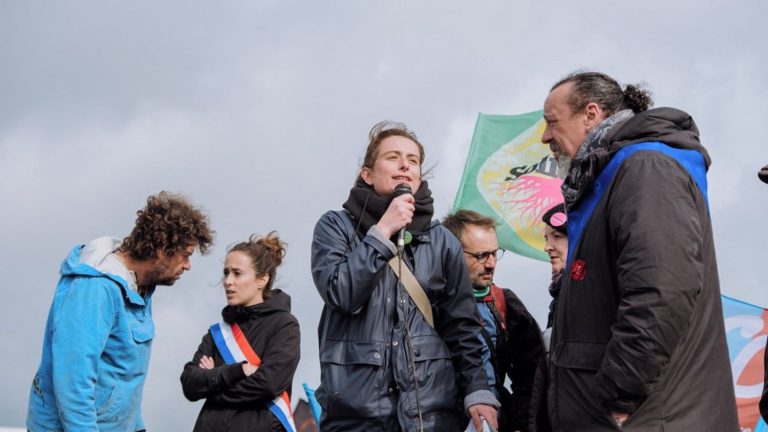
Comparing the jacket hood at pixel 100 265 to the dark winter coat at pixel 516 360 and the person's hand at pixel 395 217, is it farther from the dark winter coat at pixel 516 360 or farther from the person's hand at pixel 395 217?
the dark winter coat at pixel 516 360

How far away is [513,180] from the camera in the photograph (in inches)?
435

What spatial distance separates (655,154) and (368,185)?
1.96m

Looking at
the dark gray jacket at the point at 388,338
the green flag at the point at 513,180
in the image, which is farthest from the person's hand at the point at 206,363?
the green flag at the point at 513,180

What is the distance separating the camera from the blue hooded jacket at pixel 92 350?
16.5ft

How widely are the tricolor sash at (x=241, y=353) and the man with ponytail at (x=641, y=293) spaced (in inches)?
111

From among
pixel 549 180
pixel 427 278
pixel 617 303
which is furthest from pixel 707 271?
pixel 549 180

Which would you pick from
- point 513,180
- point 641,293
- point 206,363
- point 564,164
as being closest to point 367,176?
point 564,164

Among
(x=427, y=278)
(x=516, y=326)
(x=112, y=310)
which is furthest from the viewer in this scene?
(x=516, y=326)

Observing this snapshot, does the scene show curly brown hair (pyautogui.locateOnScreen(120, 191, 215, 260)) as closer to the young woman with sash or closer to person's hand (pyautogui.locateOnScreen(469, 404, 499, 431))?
the young woman with sash

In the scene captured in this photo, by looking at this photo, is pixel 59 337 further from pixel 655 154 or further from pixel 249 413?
pixel 655 154

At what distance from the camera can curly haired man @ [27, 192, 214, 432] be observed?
5.04 m

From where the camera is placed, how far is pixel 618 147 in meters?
3.83

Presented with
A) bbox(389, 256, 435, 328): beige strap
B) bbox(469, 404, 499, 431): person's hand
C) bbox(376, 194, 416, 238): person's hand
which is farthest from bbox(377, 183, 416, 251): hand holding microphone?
bbox(469, 404, 499, 431): person's hand

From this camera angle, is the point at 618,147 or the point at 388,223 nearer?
the point at 618,147
